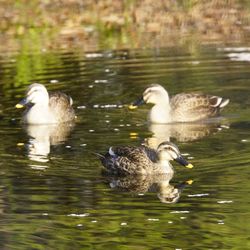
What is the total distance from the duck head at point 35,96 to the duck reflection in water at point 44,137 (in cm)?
55

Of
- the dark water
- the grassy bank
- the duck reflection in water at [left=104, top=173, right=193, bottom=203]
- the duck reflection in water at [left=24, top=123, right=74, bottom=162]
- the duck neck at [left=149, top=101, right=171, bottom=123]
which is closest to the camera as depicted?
the dark water

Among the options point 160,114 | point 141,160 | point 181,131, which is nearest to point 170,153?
point 141,160

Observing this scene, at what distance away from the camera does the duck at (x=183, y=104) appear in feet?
61.5

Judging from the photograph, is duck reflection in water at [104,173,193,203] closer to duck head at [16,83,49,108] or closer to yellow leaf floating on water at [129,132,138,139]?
yellow leaf floating on water at [129,132,138,139]

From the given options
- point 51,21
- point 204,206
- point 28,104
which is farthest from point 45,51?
point 204,206

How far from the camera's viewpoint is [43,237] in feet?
39.2

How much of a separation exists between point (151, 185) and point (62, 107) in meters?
4.83

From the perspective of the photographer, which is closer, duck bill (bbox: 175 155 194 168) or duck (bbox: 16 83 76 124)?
duck bill (bbox: 175 155 194 168)

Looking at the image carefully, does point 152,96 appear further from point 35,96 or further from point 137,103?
point 35,96

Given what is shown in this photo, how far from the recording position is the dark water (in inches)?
472

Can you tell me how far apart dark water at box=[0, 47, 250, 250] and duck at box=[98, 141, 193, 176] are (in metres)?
0.17

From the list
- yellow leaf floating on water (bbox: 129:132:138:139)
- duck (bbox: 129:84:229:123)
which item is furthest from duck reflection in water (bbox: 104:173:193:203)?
duck (bbox: 129:84:229:123)

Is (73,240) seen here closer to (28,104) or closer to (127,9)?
(28,104)

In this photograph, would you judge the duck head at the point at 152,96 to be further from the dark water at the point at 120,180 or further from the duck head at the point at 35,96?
the duck head at the point at 35,96
